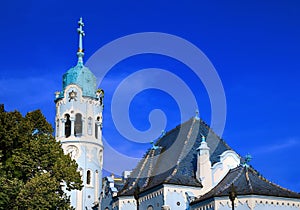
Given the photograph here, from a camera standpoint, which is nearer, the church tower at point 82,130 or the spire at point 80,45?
the church tower at point 82,130

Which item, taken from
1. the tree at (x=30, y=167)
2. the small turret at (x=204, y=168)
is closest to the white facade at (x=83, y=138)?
the small turret at (x=204, y=168)

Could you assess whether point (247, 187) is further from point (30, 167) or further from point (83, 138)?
point (83, 138)

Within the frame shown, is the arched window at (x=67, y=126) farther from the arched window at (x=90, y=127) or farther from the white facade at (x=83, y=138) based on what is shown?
the arched window at (x=90, y=127)

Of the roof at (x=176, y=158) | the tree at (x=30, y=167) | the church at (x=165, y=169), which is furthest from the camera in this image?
the roof at (x=176, y=158)

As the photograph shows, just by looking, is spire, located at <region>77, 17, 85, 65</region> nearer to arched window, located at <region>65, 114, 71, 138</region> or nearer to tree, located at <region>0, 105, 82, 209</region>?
arched window, located at <region>65, 114, 71, 138</region>

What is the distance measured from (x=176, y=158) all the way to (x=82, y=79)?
2108 centimetres

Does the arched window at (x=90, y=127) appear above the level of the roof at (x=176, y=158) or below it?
above

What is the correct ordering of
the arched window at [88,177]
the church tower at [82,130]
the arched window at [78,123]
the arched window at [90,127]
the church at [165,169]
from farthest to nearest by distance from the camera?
the arched window at [90,127] → the arched window at [78,123] → the arched window at [88,177] → the church tower at [82,130] → the church at [165,169]

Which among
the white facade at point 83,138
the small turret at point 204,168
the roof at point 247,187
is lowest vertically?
the roof at point 247,187

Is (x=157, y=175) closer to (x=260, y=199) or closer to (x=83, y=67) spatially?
(x=260, y=199)

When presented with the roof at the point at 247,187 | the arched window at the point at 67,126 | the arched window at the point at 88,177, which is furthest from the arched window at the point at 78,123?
the roof at the point at 247,187

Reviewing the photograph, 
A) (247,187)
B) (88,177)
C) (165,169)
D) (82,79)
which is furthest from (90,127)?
(247,187)

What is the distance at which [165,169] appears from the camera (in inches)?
1997

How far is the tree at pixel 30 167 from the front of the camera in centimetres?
3544
